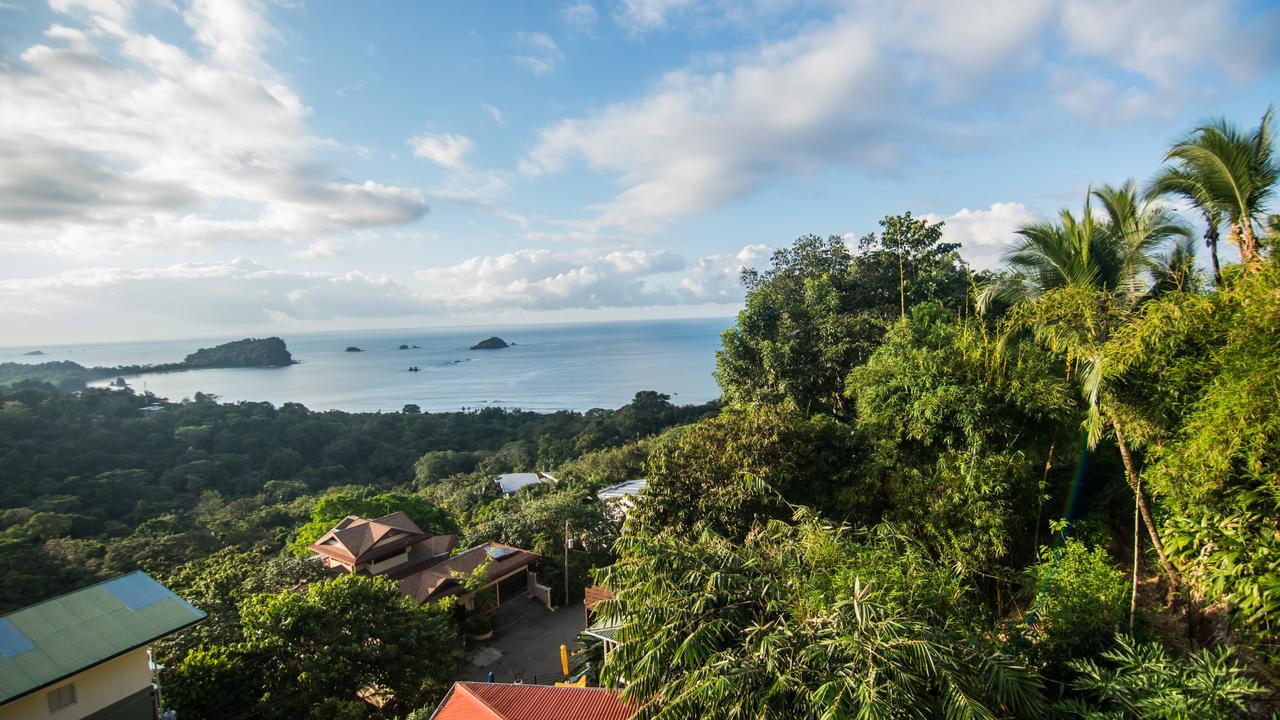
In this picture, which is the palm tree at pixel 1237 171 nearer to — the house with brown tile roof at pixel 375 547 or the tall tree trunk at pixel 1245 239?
the tall tree trunk at pixel 1245 239

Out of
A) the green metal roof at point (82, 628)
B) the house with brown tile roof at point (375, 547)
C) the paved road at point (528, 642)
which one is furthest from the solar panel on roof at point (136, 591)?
the house with brown tile roof at point (375, 547)

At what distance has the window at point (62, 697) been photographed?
5949 mm

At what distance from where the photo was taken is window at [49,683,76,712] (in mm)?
5949

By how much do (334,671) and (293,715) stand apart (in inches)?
33.9

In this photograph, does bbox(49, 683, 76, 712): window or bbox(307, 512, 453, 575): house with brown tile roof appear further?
bbox(307, 512, 453, 575): house with brown tile roof

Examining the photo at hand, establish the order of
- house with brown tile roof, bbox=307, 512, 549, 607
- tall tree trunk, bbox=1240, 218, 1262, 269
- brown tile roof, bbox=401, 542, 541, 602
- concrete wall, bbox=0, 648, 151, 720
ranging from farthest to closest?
house with brown tile roof, bbox=307, 512, 549, 607 < brown tile roof, bbox=401, 542, 541, 602 < concrete wall, bbox=0, 648, 151, 720 < tall tree trunk, bbox=1240, 218, 1262, 269

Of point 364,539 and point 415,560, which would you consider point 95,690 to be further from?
point 415,560

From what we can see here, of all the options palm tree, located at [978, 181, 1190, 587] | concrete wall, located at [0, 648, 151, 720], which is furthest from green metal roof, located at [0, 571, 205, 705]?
palm tree, located at [978, 181, 1190, 587]

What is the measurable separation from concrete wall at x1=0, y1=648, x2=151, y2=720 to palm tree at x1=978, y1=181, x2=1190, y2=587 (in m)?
11.0

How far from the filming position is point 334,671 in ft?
25.4

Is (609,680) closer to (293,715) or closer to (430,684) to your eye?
(430,684)

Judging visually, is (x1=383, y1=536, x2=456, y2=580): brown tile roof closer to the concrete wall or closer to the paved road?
the paved road

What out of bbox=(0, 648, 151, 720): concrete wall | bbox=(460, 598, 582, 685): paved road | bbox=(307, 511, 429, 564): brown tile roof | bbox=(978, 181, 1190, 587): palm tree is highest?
bbox=(978, 181, 1190, 587): palm tree

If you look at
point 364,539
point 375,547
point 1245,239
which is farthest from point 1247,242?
point 364,539
